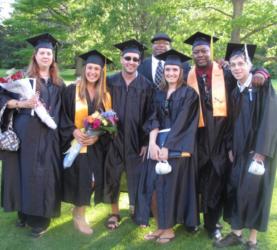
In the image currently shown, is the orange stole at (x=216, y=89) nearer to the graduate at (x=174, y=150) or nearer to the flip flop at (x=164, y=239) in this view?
the graduate at (x=174, y=150)

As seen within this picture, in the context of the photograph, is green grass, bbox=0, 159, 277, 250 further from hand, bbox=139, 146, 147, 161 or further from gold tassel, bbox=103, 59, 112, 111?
gold tassel, bbox=103, 59, 112, 111

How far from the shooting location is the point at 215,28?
11.5 m

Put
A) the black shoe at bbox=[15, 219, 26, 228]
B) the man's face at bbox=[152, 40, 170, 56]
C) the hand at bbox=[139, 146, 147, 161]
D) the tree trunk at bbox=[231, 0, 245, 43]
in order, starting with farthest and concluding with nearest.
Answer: the tree trunk at bbox=[231, 0, 245, 43], the man's face at bbox=[152, 40, 170, 56], the black shoe at bbox=[15, 219, 26, 228], the hand at bbox=[139, 146, 147, 161]

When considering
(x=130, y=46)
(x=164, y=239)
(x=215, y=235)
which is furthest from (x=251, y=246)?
(x=130, y=46)

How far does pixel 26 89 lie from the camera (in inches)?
184

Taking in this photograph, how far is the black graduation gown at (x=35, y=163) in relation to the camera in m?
4.80

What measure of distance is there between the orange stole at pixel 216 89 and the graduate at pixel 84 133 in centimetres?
105

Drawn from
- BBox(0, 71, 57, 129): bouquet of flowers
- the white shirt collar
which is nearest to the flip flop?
BBox(0, 71, 57, 129): bouquet of flowers

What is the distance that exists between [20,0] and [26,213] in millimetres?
23947

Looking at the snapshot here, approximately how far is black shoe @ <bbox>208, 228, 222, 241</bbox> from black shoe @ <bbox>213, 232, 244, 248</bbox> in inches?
4.2

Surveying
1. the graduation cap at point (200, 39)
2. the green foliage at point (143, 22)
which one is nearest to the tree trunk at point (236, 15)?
the green foliage at point (143, 22)

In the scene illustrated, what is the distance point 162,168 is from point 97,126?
0.85 metres

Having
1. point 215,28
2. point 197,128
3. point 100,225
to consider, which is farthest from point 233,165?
point 215,28

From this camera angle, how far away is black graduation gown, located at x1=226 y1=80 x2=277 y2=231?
4273 mm
